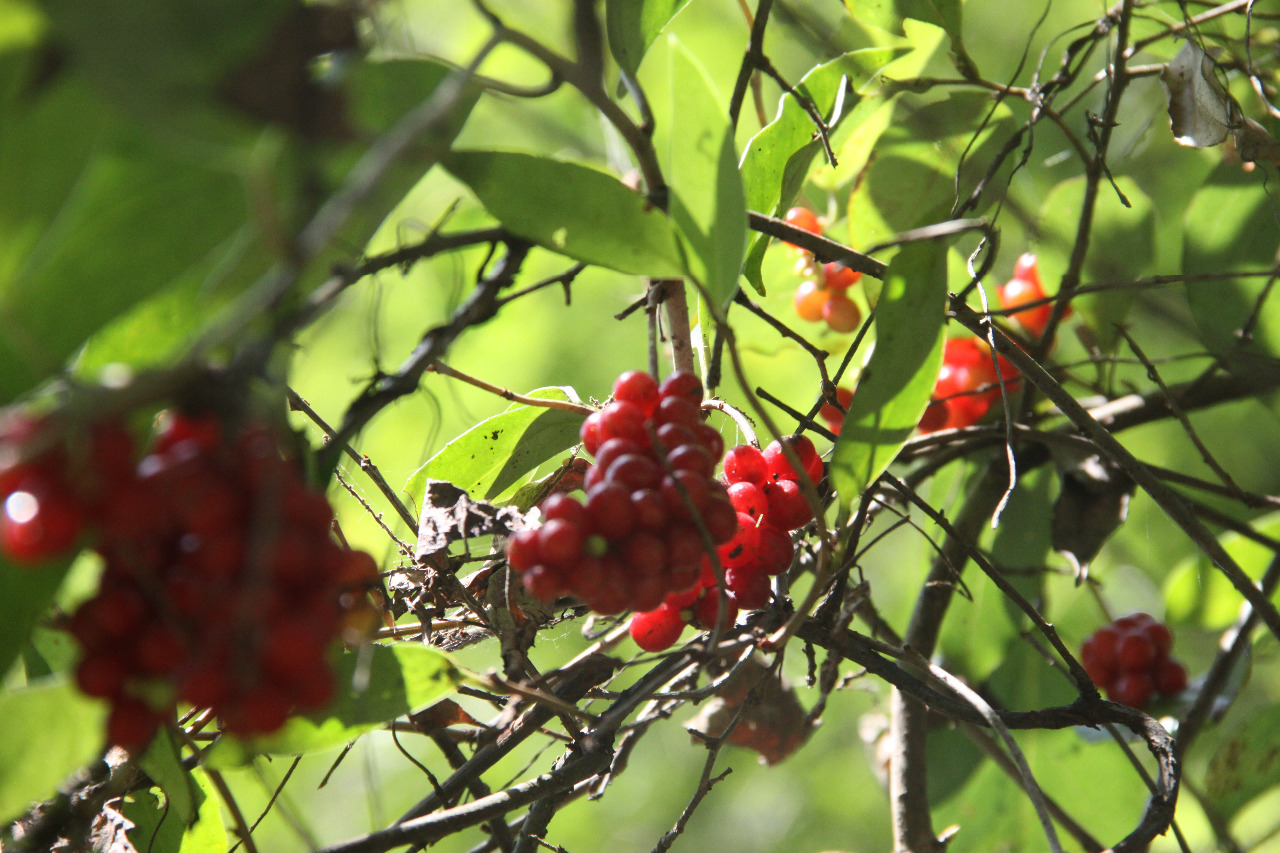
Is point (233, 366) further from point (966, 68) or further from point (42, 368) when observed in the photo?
point (966, 68)

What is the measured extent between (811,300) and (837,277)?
0.13ft

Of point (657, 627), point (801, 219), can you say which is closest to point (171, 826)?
point (657, 627)

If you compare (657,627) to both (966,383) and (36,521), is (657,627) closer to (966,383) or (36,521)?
(36,521)

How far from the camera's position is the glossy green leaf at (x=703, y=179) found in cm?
49

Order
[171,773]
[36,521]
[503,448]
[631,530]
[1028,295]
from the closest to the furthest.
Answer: [36,521]
[631,530]
[171,773]
[503,448]
[1028,295]

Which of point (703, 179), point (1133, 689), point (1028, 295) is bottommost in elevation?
point (1133, 689)

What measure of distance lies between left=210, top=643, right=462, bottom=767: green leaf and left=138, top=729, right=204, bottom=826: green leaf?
62 mm

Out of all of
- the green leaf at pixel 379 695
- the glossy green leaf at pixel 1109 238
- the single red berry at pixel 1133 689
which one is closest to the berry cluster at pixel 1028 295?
the glossy green leaf at pixel 1109 238

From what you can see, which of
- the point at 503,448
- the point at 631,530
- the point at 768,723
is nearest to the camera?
the point at 631,530

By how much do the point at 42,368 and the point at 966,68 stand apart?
2.64 feet

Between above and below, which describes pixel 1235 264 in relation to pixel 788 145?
below

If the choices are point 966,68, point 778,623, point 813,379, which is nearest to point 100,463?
point 778,623

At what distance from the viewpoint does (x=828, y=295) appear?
3.23ft

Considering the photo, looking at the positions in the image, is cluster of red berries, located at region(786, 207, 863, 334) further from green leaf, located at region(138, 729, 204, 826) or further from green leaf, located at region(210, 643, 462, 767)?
green leaf, located at region(138, 729, 204, 826)
